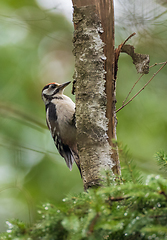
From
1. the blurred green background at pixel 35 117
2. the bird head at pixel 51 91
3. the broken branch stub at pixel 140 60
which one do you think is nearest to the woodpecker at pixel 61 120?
the bird head at pixel 51 91

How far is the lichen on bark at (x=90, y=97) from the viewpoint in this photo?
159 cm

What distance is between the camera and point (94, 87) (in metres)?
1.67

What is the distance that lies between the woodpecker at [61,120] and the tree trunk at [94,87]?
1480 mm

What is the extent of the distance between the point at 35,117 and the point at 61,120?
46 centimetres

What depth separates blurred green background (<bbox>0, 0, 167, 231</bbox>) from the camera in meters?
3.35

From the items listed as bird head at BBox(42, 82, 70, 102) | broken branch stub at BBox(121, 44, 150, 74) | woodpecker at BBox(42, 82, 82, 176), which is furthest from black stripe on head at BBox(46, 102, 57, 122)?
broken branch stub at BBox(121, 44, 150, 74)

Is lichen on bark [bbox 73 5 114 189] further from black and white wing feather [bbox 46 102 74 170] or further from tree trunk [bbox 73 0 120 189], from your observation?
black and white wing feather [bbox 46 102 74 170]

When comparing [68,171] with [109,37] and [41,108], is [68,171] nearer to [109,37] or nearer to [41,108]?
[41,108]

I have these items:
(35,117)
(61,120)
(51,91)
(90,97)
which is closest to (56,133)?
(61,120)

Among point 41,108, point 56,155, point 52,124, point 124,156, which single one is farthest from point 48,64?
point 124,156

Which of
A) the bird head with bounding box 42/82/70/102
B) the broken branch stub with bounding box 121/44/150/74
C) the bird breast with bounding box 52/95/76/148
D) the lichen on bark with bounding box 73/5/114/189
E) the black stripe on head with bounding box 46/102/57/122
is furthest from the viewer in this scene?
the bird head with bounding box 42/82/70/102

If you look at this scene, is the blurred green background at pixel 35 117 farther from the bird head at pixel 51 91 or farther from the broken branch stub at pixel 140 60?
the broken branch stub at pixel 140 60

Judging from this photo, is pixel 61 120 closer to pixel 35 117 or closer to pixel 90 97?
pixel 35 117

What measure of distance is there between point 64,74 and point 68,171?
1.56m
